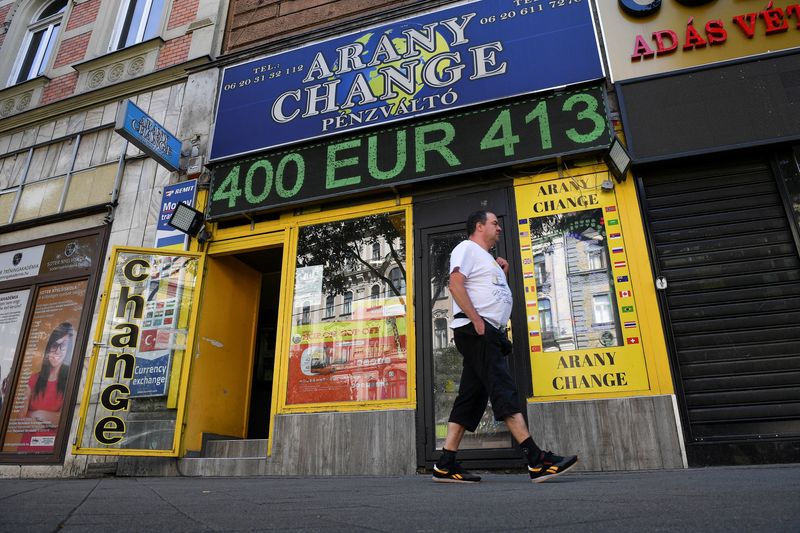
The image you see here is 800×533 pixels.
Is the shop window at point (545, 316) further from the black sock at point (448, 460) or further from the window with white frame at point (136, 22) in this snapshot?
the window with white frame at point (136, 22)

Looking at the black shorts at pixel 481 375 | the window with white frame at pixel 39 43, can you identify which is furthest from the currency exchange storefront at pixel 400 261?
the window with white frame at pixel 39 43

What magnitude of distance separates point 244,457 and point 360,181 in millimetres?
3260

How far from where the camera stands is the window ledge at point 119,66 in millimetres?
8547

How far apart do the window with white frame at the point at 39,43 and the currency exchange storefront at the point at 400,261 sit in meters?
5.40

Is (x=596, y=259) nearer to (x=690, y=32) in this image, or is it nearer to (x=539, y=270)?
(x=539, y=270)

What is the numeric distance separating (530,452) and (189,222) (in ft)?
16.6

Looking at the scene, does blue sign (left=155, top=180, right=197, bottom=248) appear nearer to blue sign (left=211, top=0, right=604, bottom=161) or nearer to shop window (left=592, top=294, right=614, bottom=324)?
blue sign (left=211, top=0, right=604, bottom=161)

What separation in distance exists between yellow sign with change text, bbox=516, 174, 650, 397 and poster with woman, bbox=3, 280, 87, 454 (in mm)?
5900

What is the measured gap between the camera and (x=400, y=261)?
18.5 feet

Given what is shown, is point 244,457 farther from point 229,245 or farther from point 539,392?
point 539,392

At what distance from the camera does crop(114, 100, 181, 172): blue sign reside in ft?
20.3

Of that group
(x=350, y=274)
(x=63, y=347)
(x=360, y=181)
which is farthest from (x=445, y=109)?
(x=63, y=347)

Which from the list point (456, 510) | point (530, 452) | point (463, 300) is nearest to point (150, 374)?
point (463, 300)

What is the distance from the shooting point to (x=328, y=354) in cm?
564
